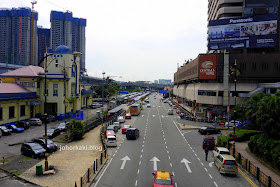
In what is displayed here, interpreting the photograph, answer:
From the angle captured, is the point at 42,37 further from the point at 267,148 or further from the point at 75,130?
the point at 267,148

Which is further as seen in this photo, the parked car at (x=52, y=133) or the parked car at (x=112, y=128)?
the parked car at (x=112, y=128)

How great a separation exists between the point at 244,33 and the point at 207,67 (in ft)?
42.7

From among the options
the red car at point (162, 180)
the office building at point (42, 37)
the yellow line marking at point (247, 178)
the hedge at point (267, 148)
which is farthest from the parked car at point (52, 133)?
the office building at point (42, 37)

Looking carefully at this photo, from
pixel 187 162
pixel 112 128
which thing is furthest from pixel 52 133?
pixel 187 162

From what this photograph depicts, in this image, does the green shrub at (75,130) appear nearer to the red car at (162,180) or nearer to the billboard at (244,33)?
the red car at (162,180)

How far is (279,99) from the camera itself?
76.2 ft

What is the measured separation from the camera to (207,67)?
63.3 metres

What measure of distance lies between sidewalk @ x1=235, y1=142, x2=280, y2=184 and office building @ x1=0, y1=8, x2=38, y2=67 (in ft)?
491

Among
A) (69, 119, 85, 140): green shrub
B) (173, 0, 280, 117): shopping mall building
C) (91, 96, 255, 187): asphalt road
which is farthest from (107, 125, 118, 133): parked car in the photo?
(173, 0, 280, 117): shopping mall building

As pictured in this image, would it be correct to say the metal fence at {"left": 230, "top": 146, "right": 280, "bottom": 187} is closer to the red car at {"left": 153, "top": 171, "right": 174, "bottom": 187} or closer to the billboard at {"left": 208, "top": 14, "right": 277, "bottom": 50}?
the red car at {"left": 153, "top": 171, "right": 174, "bottom": 187}

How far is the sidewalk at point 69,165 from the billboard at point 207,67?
40611 millimetres

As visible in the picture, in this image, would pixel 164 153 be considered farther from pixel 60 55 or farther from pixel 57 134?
pixel 60 55

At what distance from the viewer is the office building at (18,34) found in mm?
147000

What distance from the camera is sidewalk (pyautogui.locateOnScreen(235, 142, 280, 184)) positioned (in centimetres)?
1983
